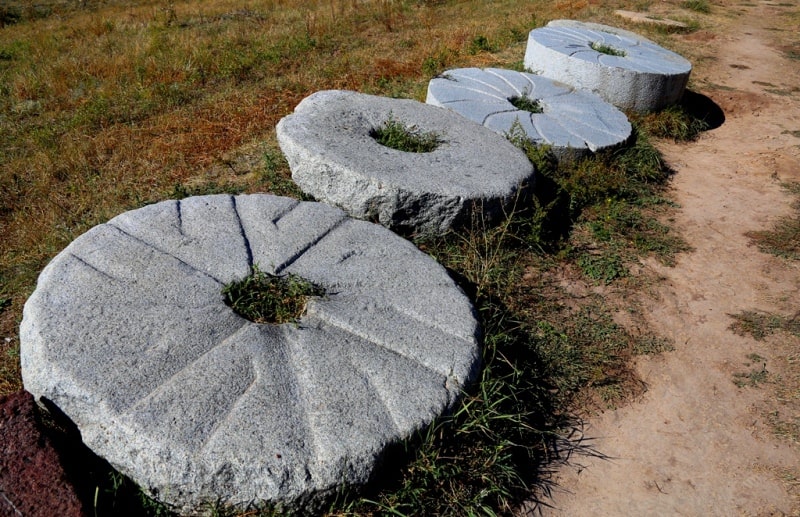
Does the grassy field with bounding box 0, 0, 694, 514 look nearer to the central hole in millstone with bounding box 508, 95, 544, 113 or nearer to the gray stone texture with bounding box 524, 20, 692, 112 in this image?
the gray stone texture with bounding box 524, 20, 692, 112

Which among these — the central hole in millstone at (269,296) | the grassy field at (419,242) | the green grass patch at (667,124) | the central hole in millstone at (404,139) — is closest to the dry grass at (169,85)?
the grassy field at (419,242)

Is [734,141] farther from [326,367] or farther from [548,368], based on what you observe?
[326,367]

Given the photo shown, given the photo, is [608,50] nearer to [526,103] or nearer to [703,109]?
[703,109]

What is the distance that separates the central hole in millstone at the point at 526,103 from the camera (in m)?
5.17

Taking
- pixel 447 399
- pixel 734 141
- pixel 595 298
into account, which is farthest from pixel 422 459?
pixel 734 141

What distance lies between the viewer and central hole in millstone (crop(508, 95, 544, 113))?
517 centimetres

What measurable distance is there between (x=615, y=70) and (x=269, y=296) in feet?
14.3

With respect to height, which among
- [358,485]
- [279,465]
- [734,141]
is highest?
[279,465]

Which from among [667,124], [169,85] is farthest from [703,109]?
[169,85]

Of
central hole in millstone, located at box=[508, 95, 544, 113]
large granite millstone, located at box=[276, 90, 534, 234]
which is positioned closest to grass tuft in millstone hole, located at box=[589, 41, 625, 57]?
central hole in millstone, located at box=[508, 95, 544, 113]

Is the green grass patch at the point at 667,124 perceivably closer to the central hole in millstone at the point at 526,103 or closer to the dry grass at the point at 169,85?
the central hole in millstone at the point at 526,103

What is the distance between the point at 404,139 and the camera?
413 cm

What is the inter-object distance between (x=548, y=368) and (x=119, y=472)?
1.94 meters

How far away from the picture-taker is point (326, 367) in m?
2.33
